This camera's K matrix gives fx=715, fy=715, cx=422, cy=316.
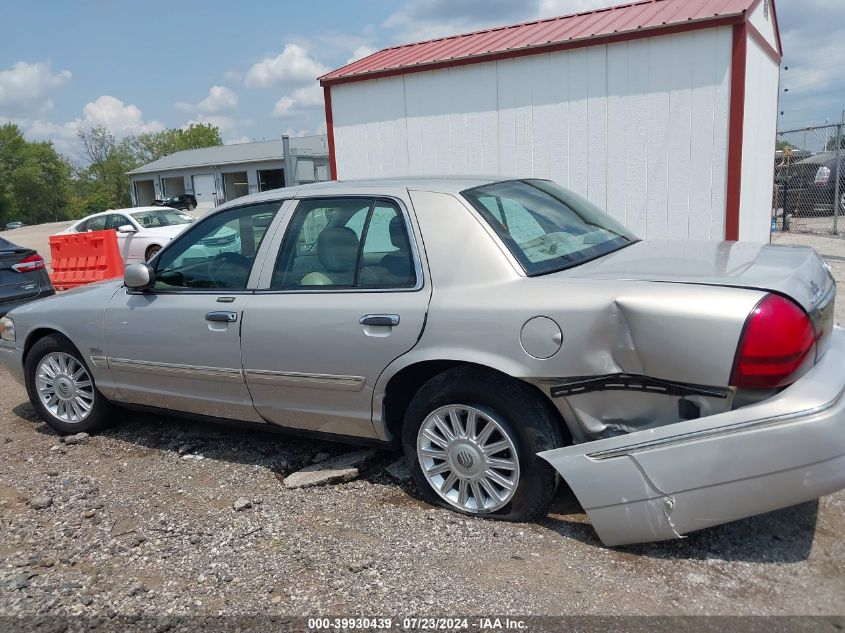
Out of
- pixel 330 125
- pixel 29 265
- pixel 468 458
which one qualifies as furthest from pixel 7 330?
pixel 330 125

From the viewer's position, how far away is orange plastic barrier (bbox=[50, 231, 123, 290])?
1191 cm

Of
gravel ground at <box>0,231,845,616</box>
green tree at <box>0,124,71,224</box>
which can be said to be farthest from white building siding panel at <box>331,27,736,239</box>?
green tree at <box>0,124,71,224</box>

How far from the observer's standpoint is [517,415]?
3166mm

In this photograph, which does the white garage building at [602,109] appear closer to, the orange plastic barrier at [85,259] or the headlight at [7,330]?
the orange plastic barrier at [85,259]

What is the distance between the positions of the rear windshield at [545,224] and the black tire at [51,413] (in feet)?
9.70

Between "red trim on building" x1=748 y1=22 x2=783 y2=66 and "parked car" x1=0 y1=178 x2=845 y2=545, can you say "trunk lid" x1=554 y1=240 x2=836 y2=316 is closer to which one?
"parked car" x1=0 y1=178 x2=845 y2=545

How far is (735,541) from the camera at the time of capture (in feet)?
10.2

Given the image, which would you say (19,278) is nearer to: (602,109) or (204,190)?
(602,109)

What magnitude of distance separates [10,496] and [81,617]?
5.21 feet

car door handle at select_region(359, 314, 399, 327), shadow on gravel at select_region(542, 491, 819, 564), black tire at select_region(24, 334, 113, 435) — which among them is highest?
car door handle at select_region(359, 314, 399, 327)

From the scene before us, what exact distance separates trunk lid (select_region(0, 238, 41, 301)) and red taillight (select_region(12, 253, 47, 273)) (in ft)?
0.09

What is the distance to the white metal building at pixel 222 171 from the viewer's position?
142 ft

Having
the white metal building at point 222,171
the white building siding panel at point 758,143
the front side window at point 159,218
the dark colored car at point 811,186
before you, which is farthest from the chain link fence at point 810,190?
the white metal building at point 222,171

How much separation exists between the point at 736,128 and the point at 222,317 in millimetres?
6100
